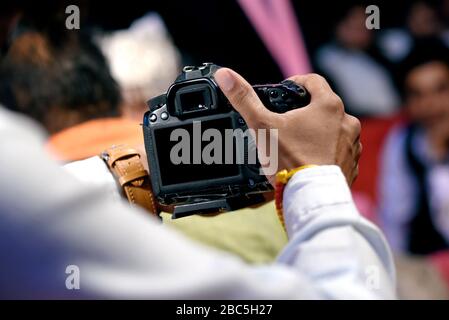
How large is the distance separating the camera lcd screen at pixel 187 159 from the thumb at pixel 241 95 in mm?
66

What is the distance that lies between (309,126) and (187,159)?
17 centimetres

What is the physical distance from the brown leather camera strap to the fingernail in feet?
0.65

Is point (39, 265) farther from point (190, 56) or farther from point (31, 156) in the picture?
point (190, 56)

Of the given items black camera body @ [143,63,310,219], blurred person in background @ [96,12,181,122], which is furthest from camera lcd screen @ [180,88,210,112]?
blurred person in background @ [96,12,181,122]

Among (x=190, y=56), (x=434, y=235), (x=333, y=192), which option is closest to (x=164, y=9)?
(x=190, y=56)

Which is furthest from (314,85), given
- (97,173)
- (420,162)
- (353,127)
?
(420,162)

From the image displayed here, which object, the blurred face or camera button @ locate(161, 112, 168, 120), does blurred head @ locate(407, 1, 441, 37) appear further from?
camera button @ locate(161, 112, 168, 120)

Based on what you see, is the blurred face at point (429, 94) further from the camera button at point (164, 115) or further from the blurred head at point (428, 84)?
the camera button at point (164, 115)

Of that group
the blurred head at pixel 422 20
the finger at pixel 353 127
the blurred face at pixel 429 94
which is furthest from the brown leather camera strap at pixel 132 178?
the blurred head at pixel 422 20

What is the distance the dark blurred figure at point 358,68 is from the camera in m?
2.75

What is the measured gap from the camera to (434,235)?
→ 8.36 feet

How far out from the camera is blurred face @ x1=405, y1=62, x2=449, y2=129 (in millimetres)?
A: 2672

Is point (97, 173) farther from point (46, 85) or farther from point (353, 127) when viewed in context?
point (46, 85)

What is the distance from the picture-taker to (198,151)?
3.22ft
